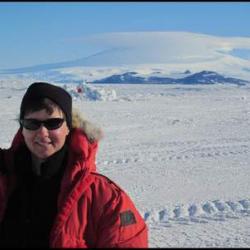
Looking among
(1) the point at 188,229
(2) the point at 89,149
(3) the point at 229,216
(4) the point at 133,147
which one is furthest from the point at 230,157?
(2) the point at 89,149

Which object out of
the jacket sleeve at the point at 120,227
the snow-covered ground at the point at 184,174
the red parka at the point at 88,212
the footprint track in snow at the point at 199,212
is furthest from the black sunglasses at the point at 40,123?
the footprint track in snow at the point at 199,212

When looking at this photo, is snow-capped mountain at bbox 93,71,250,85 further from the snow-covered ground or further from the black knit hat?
the black knit hat

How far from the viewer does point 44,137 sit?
60.6 inches

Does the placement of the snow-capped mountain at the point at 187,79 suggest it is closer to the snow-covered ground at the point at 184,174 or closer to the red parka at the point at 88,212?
the snow-covered ground at the point at 184,174

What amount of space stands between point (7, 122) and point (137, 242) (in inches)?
418

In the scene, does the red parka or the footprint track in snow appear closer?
the red parka

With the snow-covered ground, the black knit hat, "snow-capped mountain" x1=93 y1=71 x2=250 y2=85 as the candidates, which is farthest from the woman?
"snow-capped mountain" x1=93 y1=71 x2=250 y2=85

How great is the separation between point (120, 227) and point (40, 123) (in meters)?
0.40

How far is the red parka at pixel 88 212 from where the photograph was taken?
4.80 feet

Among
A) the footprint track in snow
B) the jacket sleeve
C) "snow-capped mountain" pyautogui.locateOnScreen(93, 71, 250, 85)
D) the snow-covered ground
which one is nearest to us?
the jacket sleeve

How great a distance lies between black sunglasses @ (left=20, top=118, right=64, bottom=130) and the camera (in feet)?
5.02

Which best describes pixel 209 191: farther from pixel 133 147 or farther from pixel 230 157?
pixel 133 147

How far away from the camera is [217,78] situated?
224 feet

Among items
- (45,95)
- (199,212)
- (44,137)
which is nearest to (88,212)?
(44,137)
